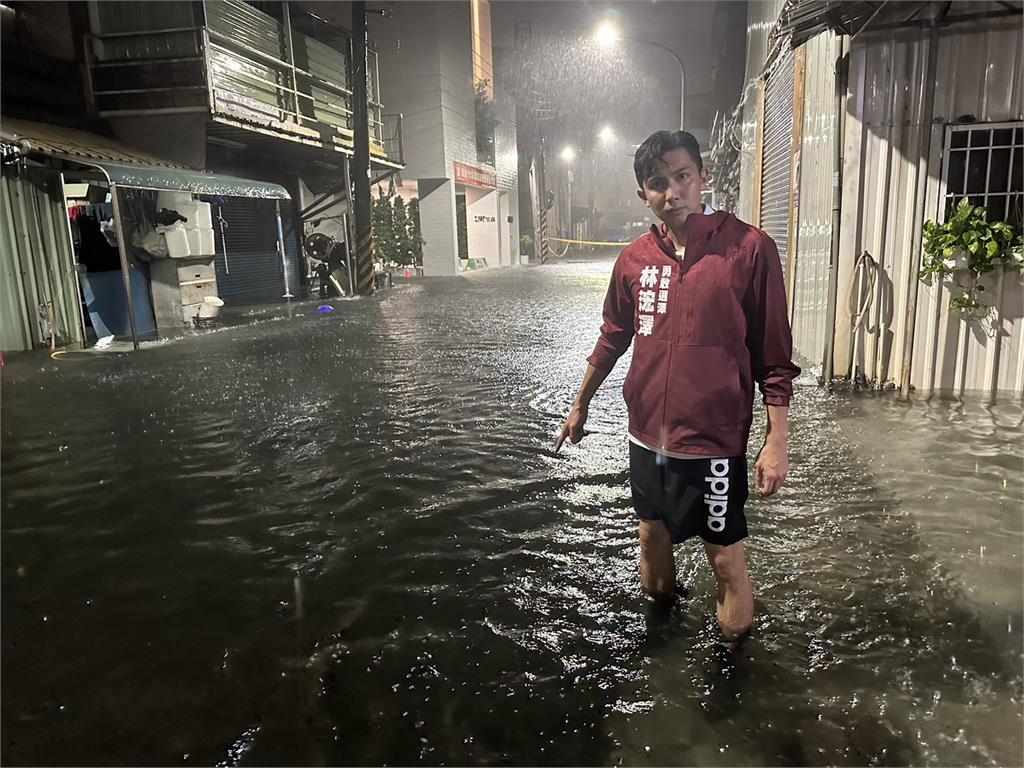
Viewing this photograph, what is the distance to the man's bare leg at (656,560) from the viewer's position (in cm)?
309

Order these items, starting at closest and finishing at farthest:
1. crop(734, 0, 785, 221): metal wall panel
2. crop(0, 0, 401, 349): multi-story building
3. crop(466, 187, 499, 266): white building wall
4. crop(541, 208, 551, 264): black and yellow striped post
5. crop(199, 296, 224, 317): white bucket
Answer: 1. crop(0, 0, 401, 349): multi-story building
2. crop(734, 0, 785, 221): metal wall panel
3. crop(199, 296, 224, 317): white bucket
4. crop(466, 187, 499, 266): white building wall
5. crop(541, 208, 551, 264): black and yellow striped post

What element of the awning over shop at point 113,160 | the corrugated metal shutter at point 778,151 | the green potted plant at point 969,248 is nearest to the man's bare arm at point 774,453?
the green potted plant at point 969,248

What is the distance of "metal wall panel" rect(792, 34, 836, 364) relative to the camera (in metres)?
7.28

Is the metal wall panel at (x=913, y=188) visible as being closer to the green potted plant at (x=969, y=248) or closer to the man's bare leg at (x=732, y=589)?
the green potted plant at (x=969, y=248)

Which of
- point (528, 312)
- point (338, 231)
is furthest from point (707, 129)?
point (528, 312)

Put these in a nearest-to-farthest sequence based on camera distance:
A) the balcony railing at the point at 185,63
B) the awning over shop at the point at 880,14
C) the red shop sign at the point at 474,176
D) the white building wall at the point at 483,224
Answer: the awning over shop at the point at 880,14 < the balcony railing at the point at 185,63 < the red shop sign at the point at 474,176 < the white building wall at the point at 483,224

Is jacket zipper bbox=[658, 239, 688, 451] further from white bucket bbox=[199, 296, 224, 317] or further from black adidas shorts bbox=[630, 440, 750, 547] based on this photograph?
white bucket bbox=[199, 296, 224, 317]

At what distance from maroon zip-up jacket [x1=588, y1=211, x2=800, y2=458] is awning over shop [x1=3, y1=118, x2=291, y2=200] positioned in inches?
414

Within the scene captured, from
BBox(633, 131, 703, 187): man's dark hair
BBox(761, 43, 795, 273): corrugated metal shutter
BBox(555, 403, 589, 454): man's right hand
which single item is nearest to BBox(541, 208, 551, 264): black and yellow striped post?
BBox(761, 43, 795, 273): corrugated metal shutter

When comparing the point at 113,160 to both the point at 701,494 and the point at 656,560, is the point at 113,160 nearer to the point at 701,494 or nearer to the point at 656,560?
the point at 656,560

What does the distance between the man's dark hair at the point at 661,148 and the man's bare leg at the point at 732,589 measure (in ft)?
4.97

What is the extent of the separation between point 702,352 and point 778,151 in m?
8.87

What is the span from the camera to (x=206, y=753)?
249 cm

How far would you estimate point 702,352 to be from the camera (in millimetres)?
2689
